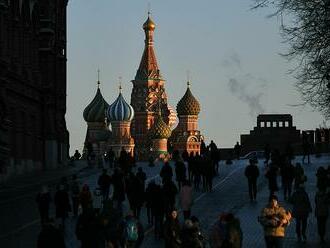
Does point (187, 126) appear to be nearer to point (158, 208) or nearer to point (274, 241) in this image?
point (158, 208)

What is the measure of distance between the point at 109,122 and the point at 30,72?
84.1m

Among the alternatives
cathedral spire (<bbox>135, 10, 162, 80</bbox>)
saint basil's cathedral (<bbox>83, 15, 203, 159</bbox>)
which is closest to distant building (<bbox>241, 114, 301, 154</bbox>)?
saint basil's cathedral (<bbox>83, 15, 203, 159</bbox>)

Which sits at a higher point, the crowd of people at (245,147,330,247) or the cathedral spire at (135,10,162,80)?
the cathedral spire at (135,10,162,80)

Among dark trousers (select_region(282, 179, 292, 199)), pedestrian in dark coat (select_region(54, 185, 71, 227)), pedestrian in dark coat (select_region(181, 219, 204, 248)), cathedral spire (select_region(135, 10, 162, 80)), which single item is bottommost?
pedestrian in dark coat (select_region(181, 219, 204, 248))

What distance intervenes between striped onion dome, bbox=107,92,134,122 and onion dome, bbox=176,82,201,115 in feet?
23.6

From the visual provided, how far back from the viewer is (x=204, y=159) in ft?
121

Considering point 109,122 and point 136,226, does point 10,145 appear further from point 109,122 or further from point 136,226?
point 109,122

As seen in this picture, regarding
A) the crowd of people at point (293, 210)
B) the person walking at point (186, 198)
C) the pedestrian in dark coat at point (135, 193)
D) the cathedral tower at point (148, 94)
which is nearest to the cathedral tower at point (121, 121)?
the cathedral tower at point (148, 94)

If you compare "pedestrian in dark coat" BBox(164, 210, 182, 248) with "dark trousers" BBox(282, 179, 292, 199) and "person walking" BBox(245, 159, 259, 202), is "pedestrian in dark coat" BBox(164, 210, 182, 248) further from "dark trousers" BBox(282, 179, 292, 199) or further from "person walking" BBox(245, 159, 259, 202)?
"dark trousers" BBox(282, 179, 292, 199)

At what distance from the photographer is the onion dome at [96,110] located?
141375 millimetres

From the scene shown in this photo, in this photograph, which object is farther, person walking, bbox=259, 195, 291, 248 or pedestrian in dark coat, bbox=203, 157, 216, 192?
pedestrian in dark coat, bbox=203, 157, 216, 192

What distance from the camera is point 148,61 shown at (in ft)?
547

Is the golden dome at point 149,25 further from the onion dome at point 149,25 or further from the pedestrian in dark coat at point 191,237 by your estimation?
the pedestrian in dark coat at point 191,237

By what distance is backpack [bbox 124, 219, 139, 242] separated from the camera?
19391 millimetres
